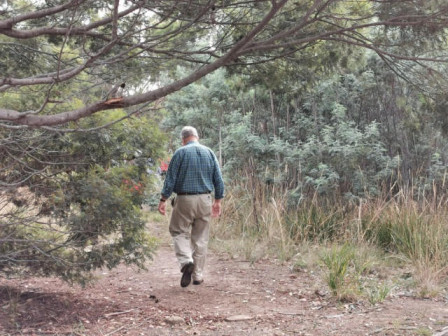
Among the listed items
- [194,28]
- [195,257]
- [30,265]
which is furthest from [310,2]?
[30,265]

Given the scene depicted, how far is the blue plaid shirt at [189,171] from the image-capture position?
568 cm

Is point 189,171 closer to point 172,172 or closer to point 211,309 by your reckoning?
point 172,172

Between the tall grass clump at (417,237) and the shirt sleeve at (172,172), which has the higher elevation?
the shirt sleeve at (172,172)

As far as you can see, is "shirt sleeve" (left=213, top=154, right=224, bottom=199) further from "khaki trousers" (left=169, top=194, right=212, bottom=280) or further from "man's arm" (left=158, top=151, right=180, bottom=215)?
"man's arm" (left=158, top=151, right=180, bottom=215)

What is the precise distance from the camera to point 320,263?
6.18 metres

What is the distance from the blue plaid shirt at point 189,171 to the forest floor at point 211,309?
1130 millimetres

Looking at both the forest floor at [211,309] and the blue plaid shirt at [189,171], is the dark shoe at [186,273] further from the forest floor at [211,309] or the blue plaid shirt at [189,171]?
the blue plaid shirt at [189,171]

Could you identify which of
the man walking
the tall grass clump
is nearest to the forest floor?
the man walking

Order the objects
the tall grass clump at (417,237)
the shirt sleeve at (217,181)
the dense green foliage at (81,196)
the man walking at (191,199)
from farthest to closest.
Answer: the shirt sleeve at (217,181) < the man walking at (191,199) < the tall grass clump at (417,237) < the dense green foliage at (81,196)

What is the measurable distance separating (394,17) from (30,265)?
398 centimetres

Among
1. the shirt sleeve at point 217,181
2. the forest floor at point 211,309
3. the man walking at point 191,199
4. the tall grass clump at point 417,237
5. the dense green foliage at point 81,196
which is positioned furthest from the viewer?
the shirt sleeve at point 217,181

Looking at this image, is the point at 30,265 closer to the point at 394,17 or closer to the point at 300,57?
the point at 300,57

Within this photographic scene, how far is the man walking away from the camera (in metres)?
5.66

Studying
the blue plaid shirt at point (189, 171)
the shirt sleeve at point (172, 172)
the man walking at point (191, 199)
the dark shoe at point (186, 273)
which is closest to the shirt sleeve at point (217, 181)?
the man walking at point (191, 199)
